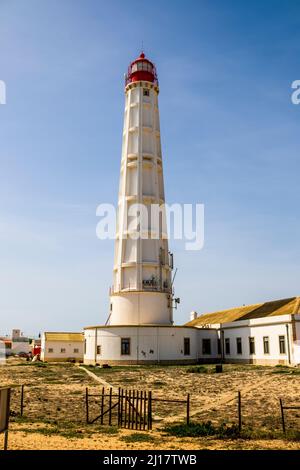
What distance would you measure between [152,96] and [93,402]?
42.9 metres

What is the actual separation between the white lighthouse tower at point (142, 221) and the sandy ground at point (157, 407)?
41.8ft

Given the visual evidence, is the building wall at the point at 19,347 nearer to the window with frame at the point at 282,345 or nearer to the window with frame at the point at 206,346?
the window with frame at the point at 206,346

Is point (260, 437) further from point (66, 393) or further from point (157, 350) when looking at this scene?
point (157, 350)

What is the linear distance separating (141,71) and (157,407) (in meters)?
45.7

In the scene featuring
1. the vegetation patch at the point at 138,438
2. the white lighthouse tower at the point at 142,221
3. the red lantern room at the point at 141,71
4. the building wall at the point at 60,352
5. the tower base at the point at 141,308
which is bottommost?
the vegetation patch at the point at 138,438

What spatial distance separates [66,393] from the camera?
26938mm

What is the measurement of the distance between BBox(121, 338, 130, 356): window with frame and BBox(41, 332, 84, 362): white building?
61.3 feet

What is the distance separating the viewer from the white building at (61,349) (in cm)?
6519

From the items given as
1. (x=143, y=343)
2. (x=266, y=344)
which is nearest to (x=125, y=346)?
(x=143, y=343)

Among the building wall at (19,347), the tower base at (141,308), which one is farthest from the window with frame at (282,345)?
the building wall at (19,347)

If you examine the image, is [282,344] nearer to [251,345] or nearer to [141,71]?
[251,345]

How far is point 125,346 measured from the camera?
48500mm
